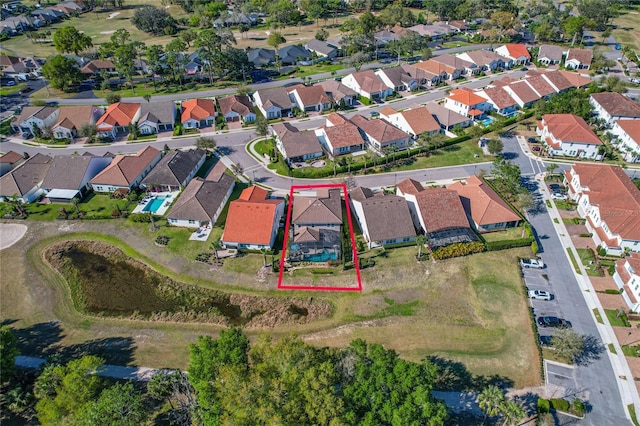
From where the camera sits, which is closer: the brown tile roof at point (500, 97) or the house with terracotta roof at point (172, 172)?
the house with terracotta roof at point (172, 172)

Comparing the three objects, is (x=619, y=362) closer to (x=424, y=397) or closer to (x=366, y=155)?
(x=424, y=397)

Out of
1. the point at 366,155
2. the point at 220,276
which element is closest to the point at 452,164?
the point at 366,155

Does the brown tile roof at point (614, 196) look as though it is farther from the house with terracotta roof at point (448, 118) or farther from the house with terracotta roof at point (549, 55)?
the house with terracotta roof at point (549, 55)

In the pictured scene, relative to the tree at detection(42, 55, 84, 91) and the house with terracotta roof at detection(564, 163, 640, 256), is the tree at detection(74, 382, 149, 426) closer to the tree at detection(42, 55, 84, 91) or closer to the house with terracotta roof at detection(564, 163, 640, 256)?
the house with terracotta roof at detection(564, 163, 640, 256)

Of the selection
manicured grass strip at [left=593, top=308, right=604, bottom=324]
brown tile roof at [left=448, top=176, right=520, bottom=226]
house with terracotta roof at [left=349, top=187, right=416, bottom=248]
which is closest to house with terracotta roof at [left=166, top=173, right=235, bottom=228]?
house with terracotta roof at [left=349, top=187, right=416, bottom=248]

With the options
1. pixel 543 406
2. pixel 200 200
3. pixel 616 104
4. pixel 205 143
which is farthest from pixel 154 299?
pixel 616 104

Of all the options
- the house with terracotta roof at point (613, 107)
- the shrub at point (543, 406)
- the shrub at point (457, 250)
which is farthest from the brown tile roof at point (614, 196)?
the shrub at point (543, 406)
